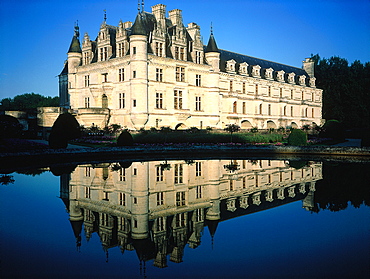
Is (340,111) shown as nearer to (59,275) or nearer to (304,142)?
(304,142)

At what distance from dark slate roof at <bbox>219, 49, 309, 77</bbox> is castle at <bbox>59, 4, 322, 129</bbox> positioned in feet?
0.59

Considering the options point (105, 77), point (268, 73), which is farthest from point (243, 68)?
point (105, 77)

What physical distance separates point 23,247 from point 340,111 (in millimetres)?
58201

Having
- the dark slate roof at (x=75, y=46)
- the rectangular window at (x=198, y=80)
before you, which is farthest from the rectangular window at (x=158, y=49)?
the dark slate roof at (x=75, y=46)

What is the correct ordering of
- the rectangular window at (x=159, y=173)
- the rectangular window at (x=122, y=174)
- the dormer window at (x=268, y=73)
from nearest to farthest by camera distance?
the rectangular window at (x=122, y=174)
the rectangular window at (x=159, y=173)
the dormer window at (x=268, y=73)

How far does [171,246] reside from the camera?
5.93m

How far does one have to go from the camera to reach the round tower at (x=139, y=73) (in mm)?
29828

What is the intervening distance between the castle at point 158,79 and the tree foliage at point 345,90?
61.8ft

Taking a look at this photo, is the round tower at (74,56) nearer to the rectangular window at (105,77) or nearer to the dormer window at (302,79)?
the rectangular window at (105,77)

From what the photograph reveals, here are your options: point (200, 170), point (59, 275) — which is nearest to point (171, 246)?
point (59, 275)

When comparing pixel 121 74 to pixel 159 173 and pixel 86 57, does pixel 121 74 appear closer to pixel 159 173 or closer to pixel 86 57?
pixel 86 57

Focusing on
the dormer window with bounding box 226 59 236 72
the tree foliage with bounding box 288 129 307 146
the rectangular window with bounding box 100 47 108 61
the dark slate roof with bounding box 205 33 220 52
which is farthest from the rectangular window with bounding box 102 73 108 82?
the tree foliage with bounding box 288 129 307 146

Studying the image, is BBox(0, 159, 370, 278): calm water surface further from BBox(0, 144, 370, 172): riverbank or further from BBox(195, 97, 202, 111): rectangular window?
BBox(195, 97, 202, 111): rectangular window

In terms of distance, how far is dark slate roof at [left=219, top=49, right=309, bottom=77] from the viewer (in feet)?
137
